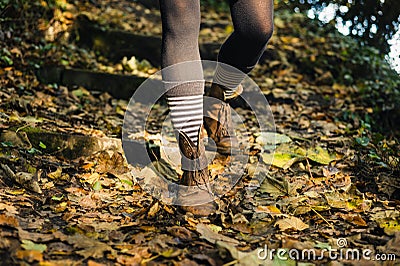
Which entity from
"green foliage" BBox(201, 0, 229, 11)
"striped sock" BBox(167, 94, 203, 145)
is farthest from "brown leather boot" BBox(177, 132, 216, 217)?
"green foliage" BBox(201, 0, 229, 11)

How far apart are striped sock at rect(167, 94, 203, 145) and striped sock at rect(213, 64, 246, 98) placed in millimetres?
491

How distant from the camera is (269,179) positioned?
2.38 m

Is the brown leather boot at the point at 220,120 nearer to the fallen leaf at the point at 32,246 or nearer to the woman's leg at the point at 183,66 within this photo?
the woman's leg at the point at 183,66

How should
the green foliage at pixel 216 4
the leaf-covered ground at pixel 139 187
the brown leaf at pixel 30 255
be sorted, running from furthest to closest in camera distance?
the green foliage at pixel 216 4, the leaf-covered ground at pixel 139 187, the brown leaf at pixel 30 255

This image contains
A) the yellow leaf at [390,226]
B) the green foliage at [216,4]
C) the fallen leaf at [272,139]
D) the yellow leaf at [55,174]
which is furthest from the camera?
the green foliage at [216,4]

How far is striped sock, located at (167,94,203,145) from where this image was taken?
6.51 feet

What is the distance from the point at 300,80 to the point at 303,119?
2.95ft

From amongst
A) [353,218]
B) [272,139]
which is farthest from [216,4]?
[353,218]

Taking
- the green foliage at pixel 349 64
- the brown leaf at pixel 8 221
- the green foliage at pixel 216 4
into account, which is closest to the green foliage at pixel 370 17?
the green foliage at pixel 349 64

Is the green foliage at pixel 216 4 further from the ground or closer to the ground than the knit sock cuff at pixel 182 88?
closer to the ground

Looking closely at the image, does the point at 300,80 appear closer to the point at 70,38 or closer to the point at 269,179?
the point at 70,38

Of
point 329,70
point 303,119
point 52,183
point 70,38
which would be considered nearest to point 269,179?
point 52,183

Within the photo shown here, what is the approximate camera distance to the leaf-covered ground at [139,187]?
1678 mm

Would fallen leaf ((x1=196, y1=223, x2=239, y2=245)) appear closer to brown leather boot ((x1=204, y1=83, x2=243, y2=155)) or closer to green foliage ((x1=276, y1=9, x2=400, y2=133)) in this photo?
brown leather boot ((x1=204, y1=83, x2=243, y2=155))
